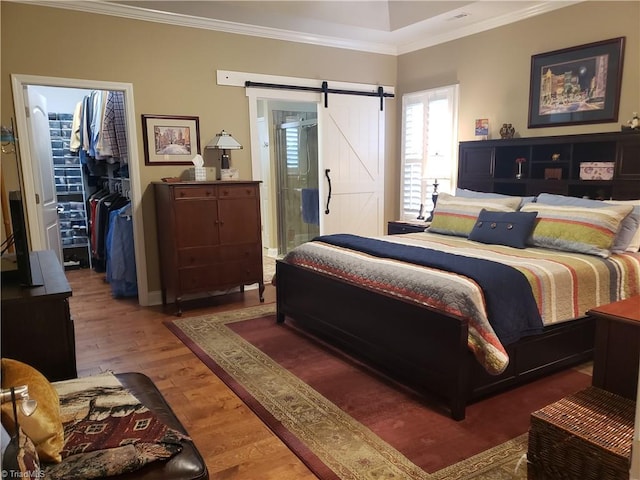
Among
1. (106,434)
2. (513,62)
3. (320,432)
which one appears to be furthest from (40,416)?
(513,62)

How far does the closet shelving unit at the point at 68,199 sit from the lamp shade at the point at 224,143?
2.77 m

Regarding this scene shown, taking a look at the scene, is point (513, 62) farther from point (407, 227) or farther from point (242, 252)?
point (242, 252)

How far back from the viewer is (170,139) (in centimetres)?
454

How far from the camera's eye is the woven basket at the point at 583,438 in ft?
5.63

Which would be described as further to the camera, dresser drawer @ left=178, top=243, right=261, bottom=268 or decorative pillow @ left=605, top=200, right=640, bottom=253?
dresser drawer @ left=178, top=243, right=261, bottom=268

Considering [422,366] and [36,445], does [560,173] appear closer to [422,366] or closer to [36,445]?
[422,366]

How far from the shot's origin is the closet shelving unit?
634 cm

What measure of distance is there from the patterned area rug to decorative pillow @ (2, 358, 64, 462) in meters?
1.13

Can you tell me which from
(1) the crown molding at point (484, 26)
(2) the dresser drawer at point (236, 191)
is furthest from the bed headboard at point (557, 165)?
(2) the dresser drawer at point (236, 191)

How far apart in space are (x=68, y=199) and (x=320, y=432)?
548 cm

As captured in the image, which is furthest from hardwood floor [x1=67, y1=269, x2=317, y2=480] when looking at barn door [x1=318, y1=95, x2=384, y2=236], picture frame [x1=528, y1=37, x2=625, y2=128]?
picture frame [x1=528, y1=37, x2=625, y2=128]

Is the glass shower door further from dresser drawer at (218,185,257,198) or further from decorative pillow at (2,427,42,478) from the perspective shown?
decorative pillow at (2,427,42,478)

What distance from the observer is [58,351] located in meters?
2.00

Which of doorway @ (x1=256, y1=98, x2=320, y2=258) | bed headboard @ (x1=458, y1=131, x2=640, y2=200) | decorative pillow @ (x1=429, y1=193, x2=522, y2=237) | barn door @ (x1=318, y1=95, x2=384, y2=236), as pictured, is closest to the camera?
bed headboard @ (x1=458, y1=131, x2=640, y2=200)
